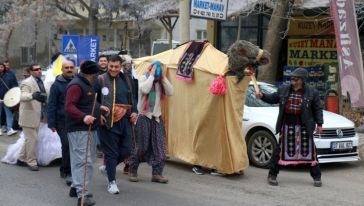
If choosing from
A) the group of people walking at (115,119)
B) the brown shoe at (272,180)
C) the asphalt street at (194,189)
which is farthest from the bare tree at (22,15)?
the brown shoe at (272,180)

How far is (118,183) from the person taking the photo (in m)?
8.22

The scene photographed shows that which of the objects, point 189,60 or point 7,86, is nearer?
point 189,60

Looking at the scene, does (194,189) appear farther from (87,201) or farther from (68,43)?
(68,43)

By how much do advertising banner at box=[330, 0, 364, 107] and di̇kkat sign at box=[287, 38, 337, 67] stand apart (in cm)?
698

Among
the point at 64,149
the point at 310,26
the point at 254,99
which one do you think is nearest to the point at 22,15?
the point at 310,26

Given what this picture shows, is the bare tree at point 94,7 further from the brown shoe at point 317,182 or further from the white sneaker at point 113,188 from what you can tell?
the white sneaker at point 113,188

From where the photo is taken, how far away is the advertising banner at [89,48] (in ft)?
40.2

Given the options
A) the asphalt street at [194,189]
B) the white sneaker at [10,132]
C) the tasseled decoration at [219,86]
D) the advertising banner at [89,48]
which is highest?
the advertising banner at [89,48]

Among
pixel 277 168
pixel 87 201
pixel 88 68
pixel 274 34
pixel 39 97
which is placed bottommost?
pixel 87 201

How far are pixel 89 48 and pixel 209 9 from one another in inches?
112

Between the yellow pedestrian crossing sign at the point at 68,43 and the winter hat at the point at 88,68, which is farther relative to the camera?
the yellow pedestrian crossing sign at the point at 68,43

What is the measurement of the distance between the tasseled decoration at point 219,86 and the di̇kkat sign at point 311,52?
1016cm

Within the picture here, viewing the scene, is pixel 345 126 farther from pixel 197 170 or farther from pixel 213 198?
pixel 213 198

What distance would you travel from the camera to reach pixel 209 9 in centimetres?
1120
